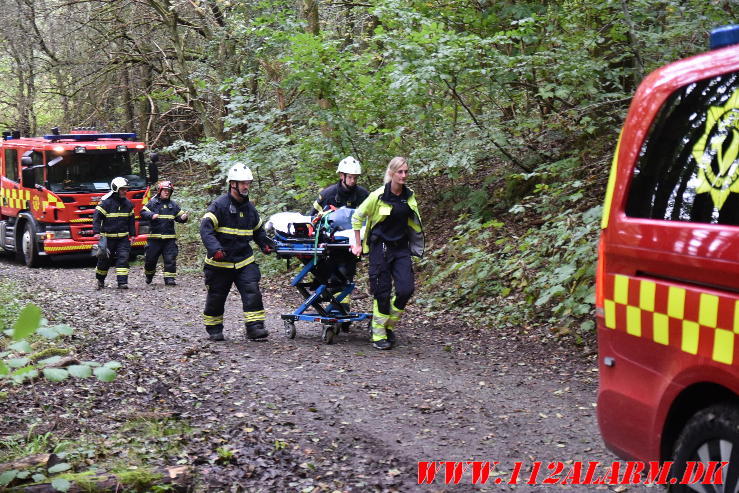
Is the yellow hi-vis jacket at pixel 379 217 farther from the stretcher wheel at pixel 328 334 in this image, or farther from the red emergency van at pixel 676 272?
the red emergency van at pixel 676 272

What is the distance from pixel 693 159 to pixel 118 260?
41.3ft

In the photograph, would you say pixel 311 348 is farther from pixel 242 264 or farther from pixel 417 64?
pixel 417 64

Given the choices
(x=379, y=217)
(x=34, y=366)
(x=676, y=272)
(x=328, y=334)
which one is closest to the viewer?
(x=676, y=272)

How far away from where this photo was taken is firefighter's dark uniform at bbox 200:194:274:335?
9.37 meters

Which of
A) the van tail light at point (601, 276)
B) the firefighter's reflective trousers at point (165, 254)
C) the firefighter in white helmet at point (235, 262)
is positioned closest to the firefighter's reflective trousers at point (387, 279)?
the firefighter in white helmet at point (235, 262)

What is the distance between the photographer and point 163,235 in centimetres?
1511

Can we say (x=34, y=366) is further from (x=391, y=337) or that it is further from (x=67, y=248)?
(x=67, y=248)

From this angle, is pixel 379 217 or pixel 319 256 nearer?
pixel 379 217

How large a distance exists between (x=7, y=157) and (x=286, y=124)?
7.29 metres

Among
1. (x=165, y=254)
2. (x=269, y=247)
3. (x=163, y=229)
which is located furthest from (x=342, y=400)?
(x=163, y=229)

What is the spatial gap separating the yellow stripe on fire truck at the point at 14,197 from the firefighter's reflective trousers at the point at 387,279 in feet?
39.1

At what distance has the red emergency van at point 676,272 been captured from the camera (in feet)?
10.2

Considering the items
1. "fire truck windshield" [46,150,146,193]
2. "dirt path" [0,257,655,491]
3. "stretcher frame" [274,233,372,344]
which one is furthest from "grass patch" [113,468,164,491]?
"fire truck windshield" [46,150,146,193]

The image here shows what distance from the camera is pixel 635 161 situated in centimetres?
379
